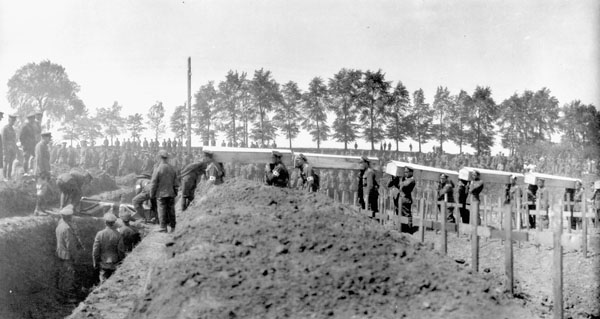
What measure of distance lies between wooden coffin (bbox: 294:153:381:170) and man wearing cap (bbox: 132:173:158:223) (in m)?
4.35

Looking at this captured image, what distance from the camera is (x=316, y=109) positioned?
4909 centimetres

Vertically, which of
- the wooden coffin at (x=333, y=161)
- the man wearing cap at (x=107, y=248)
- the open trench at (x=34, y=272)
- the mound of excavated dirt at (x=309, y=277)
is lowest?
the open trench at (x=34, y=272)

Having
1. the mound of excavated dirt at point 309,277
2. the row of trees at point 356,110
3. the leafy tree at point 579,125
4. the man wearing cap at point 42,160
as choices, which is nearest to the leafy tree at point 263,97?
the row of trees at point 356,110

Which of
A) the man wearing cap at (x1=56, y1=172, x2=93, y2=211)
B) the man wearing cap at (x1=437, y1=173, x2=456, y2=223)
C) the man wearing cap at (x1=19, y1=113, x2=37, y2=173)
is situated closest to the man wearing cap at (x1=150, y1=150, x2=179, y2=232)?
the man wearing cap at (x1=56, y1=172, x2=93, y2=211)

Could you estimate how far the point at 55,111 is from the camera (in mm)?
55531

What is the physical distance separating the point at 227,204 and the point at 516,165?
107 ft

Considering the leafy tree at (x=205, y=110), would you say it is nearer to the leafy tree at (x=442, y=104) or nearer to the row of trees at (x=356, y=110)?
the row of trees at (x=356, y=110)

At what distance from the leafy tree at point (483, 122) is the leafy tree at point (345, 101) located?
1467 centimetres

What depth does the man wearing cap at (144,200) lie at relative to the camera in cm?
1323

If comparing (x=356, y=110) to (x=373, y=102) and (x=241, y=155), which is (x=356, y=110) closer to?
(x=373, y=102)

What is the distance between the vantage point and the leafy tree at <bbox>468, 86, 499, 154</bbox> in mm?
52875

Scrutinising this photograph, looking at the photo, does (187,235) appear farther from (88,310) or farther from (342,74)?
(342,74)

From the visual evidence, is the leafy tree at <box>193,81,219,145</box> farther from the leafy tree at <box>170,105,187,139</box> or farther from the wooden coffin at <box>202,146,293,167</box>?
the wooden coffin at <box>202,146,293,167</box>

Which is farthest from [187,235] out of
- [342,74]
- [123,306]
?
[342,74]
